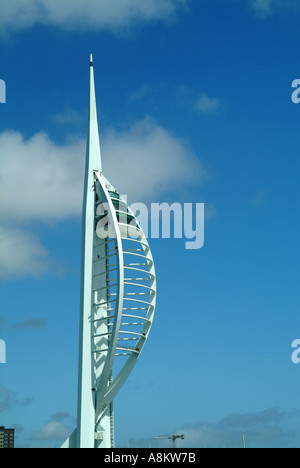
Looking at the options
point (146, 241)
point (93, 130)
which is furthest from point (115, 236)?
point (93, 130)

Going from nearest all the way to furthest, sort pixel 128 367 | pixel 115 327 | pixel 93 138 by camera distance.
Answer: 1. pixel 115 327
2. pixel 128 367
3. pixel 93 138

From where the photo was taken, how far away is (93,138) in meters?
79.2

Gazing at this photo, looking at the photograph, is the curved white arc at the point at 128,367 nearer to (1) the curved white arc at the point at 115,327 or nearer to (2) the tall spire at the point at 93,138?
(1) the curved white arc at the point at 115,327

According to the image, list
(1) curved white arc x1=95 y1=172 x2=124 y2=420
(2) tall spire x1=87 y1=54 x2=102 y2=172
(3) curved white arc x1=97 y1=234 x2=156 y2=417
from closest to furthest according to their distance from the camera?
(1) curved white arc x1=95 y1=172 x2=124 y2=420
(3) curved white arc x1=97 y1=234 x2=156 y2=417
(2) tall spire x1=87 y1=54 x2=102 y2=172

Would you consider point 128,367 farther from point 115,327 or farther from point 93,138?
point 93,138

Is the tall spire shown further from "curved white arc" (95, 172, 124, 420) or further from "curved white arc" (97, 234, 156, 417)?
"curved white arc" (97, 234, 156, 417)

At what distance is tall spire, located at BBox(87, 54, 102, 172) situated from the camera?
7744 cm

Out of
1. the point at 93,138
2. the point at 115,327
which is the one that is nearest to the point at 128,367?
the point at 115,327

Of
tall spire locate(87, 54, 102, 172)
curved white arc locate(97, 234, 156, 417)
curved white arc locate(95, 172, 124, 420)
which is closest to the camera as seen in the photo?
curved white arc locate(95, 172, 124, 420)

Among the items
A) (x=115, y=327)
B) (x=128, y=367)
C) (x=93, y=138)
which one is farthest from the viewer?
(x=93, y=138)

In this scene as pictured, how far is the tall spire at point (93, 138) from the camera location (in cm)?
7744
